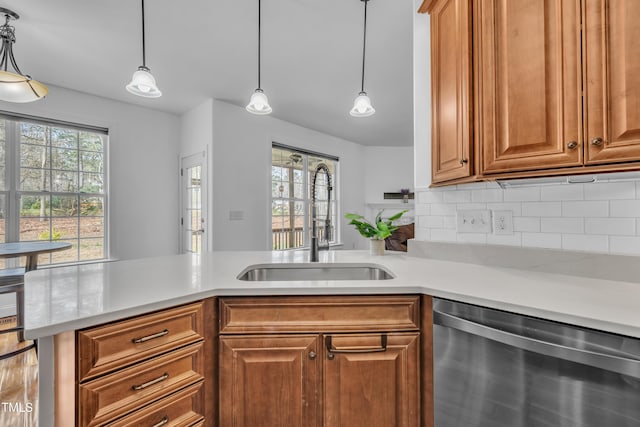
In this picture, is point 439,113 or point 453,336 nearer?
point 453,336

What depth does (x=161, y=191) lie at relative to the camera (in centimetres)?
409

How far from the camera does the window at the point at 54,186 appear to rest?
10.1 ft

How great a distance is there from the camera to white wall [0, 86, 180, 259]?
3.46 metres

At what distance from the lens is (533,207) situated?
141cm

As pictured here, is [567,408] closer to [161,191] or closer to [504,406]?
[504,406]

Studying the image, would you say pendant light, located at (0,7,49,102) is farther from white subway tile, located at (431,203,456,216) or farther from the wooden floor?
white subway tile, located at (431,203,456,216)

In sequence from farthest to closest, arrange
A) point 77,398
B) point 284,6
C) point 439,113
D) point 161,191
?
1. point 161,191
2. point 284,6
3. point 439,113
4. point 77,398

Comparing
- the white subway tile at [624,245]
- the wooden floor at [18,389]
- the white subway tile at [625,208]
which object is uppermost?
the white subway tile at [625,208]

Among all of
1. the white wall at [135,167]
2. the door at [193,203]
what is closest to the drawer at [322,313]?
the door at [193,203]

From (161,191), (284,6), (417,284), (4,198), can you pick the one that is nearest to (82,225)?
(4,198)

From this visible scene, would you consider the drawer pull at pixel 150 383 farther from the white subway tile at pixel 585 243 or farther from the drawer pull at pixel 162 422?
the white subway tile at pixel 585 243

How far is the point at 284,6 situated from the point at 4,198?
3.38m

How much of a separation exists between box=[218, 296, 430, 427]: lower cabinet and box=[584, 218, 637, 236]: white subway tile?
85 cm

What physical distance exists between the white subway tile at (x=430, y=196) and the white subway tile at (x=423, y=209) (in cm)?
2
